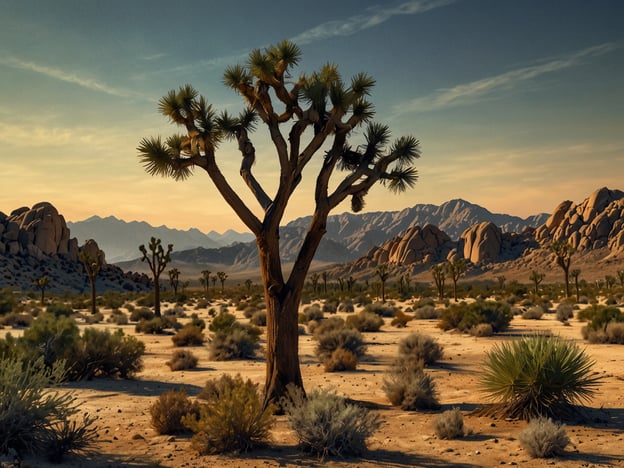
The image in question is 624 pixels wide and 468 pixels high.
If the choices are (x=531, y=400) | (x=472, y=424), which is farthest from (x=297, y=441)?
(x=531, y=400)

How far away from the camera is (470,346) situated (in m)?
19.9

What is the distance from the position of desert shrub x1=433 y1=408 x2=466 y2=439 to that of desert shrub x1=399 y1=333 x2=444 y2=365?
7.01 metres

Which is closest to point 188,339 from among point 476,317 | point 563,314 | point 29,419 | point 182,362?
point 182,362

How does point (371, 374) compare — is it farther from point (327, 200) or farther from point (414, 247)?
point (414, 247)

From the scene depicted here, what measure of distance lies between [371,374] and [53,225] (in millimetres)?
90986

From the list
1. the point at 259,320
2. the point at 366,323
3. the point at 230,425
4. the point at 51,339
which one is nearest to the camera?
the point at 230,425

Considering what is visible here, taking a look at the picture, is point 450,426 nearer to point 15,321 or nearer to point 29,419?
point 29,419

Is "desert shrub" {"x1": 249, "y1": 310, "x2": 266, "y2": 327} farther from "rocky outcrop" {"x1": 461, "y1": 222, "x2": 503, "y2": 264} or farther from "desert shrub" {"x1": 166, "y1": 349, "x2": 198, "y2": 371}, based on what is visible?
"rocky outcrop" {"x1": 461, "y1": 222, "x2": 503, "y2": 264}

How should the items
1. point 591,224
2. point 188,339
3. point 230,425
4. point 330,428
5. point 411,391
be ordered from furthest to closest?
point 591,224
point 188,339
point 411,391
point 230,425
point 330,428

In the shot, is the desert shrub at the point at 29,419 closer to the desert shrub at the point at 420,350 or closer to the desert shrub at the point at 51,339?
the desert shrub at the point at 51,339

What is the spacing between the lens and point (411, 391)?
10781mm

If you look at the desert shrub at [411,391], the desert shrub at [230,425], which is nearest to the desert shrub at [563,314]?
the desert shrub at [411,391]

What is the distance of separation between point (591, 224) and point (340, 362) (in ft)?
383

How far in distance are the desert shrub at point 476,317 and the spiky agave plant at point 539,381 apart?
13829 millimetres
